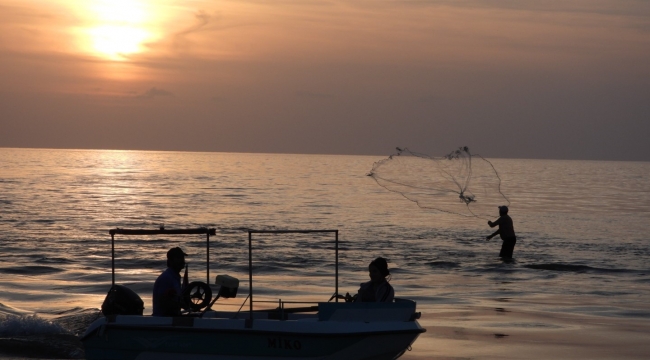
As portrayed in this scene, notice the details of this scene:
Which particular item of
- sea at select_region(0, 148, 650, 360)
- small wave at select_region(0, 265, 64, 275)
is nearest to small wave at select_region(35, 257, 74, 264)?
sea at select_region(0, 148, 650, 360)

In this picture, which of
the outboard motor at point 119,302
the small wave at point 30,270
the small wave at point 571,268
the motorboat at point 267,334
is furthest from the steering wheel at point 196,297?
the small wave at point 571,268

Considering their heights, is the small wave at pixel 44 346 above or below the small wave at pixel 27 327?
below

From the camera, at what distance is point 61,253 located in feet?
98.2

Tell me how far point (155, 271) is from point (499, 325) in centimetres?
1235

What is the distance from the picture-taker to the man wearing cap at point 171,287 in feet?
39.9

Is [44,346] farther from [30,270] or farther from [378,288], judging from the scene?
[30,270]

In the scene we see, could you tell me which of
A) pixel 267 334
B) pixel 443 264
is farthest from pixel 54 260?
pixel 267 334

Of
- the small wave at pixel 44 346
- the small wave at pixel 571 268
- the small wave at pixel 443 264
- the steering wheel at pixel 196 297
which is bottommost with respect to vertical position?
the small wave at pixel 44 346

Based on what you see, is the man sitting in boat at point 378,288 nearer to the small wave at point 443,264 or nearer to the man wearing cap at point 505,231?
the man wearing cap at point 505,231

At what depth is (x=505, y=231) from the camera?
27.5 m

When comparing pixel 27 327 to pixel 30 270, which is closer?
pixel 27 327

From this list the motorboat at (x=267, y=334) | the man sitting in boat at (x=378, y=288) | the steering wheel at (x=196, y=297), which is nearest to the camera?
the motorboat at (x=267, y=334)

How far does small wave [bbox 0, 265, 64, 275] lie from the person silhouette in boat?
1437 centimetres

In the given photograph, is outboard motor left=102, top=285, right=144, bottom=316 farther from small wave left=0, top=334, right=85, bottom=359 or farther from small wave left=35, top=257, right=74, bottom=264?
small wave left=35, top=257, right=74, bottom=264
